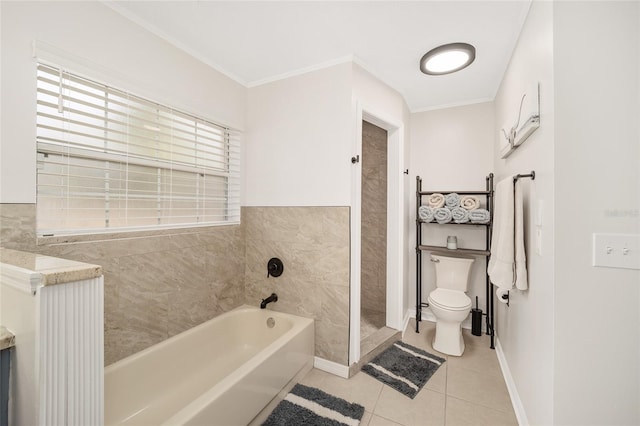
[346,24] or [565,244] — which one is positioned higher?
[346,24]

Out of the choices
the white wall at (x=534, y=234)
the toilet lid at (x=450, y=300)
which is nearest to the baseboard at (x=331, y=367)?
the toilet lid at (x=450, y=300)

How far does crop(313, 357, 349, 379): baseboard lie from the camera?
6.81 ft

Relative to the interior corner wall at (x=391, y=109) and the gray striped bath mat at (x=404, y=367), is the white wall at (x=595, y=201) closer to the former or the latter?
the gray striped bath mat at (x=404, y=367)

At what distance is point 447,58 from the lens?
2.02m

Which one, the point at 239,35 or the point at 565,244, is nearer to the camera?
the point at 565,244

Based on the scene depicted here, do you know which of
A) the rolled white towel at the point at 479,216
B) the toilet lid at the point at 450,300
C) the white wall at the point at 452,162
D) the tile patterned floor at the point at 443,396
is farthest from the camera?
the white wall at the point at 452,162

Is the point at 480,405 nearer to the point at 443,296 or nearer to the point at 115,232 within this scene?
the point at 443,296

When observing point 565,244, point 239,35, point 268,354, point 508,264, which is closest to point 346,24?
point 239,35

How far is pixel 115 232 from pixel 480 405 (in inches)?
99.7

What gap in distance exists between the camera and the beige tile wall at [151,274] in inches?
53.3

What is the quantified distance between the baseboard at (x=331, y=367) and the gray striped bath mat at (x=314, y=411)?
10.3 inches

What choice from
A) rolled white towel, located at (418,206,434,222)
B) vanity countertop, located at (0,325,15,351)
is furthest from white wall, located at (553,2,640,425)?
vanity countertop, located at (0,325,15,351)

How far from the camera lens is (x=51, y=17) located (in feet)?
4.46

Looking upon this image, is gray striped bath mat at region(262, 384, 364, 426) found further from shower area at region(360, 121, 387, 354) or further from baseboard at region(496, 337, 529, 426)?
shower area at region(360, 121, 387, 354)
